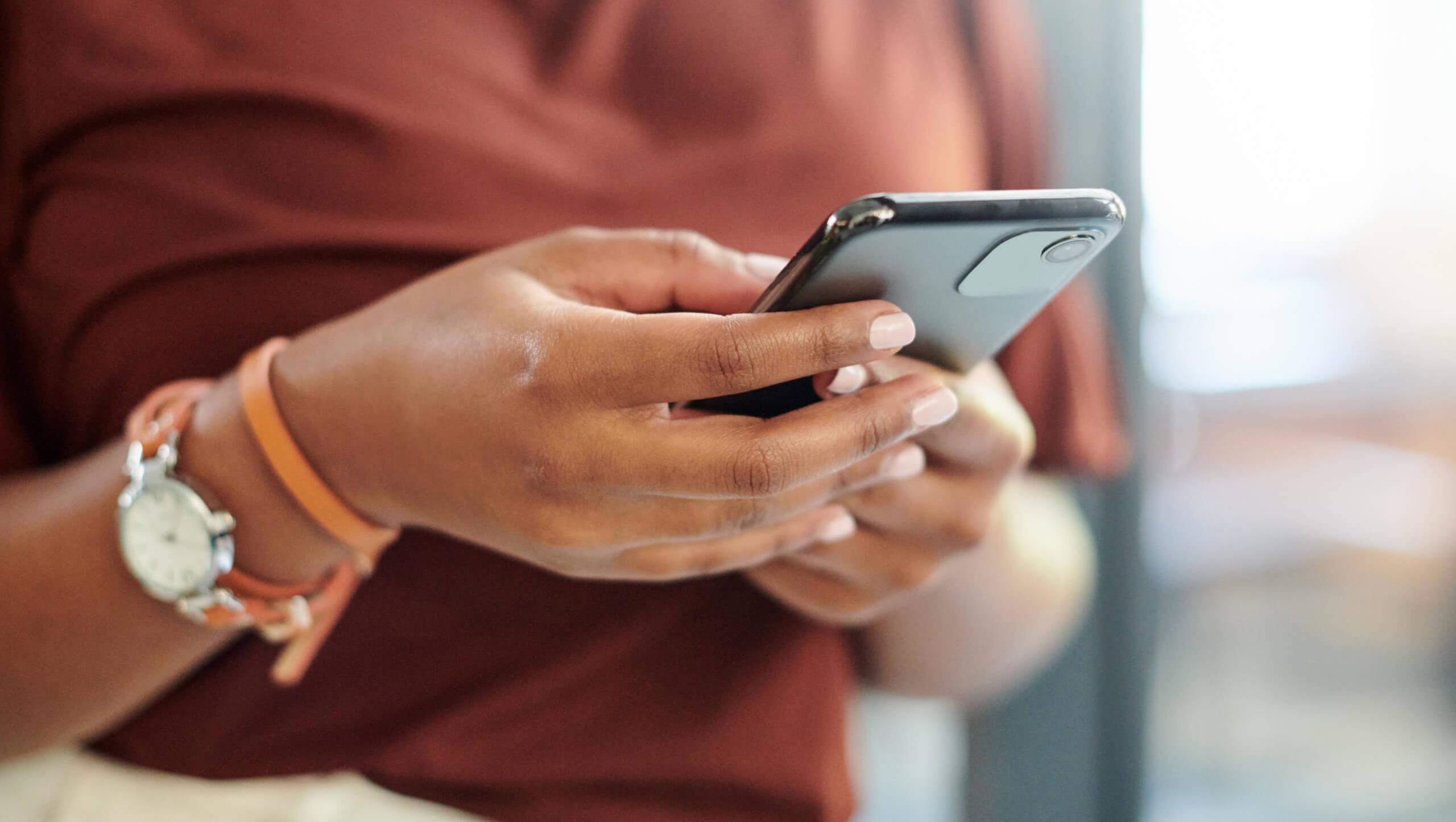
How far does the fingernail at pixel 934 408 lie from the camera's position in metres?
0.36

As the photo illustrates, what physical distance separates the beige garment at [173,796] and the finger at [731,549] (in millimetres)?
318

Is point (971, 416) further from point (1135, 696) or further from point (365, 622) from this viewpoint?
point (1135, 696)

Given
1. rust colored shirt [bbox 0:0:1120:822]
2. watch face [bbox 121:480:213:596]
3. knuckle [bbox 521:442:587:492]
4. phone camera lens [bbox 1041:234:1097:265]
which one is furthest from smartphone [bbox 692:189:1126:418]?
watch face [bbox 121:480:213:596]

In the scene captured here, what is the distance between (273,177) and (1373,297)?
302cm

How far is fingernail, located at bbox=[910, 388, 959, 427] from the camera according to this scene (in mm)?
358

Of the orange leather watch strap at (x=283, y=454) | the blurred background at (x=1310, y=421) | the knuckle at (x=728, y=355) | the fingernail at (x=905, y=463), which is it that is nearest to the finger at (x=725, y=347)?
the knuckle at (x=728, y=355)

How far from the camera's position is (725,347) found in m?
0.32

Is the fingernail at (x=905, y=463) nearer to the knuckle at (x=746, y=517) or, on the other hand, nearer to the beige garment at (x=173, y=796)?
the knuckle at (x=746, y=517)

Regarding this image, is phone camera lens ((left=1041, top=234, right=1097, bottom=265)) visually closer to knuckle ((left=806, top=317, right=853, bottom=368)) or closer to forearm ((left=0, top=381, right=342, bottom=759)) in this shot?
knuckle ((left=806, top=317, right=853, bottom=368))

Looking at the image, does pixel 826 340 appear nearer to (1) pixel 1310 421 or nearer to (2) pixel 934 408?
(2) pixel 934 408

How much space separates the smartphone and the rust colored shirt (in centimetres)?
23

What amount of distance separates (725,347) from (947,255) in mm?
103

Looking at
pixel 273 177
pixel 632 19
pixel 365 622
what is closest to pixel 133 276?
pixel 273 177

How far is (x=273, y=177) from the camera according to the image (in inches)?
21.8
